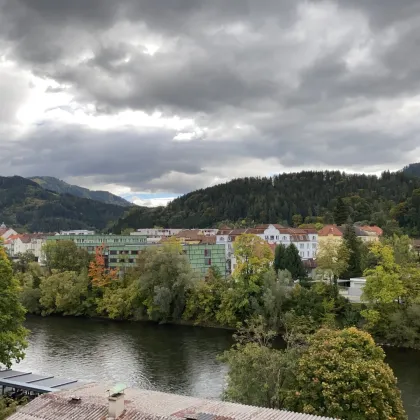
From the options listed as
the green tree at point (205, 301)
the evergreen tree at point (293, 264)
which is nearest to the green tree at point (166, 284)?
the green tree at point (205, 301)

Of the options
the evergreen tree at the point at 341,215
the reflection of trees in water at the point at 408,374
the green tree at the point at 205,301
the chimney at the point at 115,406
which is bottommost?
the reflection of trees in water at the point at 408,374

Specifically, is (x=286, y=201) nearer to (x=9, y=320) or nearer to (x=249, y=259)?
(x=249, y=259)

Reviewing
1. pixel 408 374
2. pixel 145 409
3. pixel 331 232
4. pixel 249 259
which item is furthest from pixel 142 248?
pixel 145 409

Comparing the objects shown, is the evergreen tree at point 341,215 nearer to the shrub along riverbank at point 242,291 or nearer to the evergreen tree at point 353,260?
the shrub along riverbank at point 242,291

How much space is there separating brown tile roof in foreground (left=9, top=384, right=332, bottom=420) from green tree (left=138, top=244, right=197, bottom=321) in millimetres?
36548

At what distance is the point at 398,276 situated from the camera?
144 ft

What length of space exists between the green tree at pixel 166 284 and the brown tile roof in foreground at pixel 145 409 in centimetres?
3655

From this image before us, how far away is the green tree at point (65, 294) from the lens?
→ 2419 inches

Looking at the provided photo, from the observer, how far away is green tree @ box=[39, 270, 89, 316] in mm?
61438

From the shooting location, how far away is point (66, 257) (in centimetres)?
6931

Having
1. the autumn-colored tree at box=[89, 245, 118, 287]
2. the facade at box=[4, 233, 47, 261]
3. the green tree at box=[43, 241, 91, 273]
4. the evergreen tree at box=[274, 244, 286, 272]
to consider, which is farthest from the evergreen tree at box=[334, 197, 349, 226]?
the facade at box=[4, 233, 47, 261]

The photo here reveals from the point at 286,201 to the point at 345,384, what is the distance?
477ft

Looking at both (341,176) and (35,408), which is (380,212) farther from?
(35,408)

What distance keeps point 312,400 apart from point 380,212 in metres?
107
